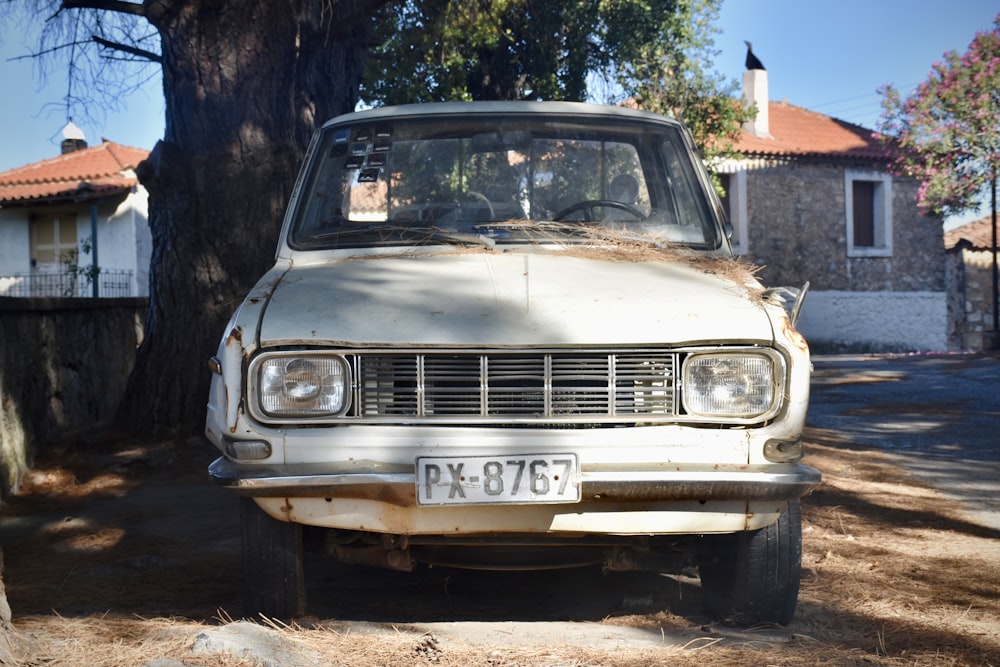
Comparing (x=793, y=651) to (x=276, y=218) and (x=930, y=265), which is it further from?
(x=930, y=265)

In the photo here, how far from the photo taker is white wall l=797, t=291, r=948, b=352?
1055 inches

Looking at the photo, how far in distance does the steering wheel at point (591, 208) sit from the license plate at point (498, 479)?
5.25 ft

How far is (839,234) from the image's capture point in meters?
27.5

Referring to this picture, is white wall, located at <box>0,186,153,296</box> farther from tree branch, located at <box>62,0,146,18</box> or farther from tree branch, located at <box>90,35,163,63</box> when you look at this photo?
tree branch, located at <box>62,0,146,18</box>

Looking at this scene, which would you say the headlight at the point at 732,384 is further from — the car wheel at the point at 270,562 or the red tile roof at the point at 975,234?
the red tile roof at the point at 975,234

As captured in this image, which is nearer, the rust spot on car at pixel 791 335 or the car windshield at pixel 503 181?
the rust spot on car at pixel 791 335

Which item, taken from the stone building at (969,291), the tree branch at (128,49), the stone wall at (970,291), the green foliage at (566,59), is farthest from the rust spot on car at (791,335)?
the stone wall at (970,291)

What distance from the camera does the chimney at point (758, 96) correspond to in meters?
27.6

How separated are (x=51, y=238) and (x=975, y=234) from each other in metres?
25.2

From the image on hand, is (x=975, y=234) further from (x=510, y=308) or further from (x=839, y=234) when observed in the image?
(x=510, y=308)

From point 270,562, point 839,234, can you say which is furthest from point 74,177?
point 270,562

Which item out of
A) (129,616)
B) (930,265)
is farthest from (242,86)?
(930,265)

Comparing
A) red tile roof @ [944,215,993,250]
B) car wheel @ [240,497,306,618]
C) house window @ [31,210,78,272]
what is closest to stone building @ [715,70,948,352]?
red tile roof @ [944,215,993,250]

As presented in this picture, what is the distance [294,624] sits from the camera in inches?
136
